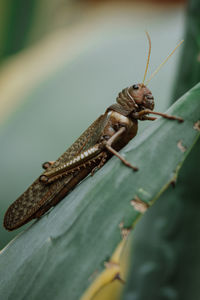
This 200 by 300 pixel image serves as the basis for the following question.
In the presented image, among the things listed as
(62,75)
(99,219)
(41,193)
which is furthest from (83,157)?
(62,75)

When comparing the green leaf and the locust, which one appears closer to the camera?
the green leaf

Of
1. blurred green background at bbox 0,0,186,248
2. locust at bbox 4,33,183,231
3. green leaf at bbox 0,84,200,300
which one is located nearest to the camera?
green leaf at bbox 0,84,200,300

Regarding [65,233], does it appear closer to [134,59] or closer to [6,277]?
[6,277]

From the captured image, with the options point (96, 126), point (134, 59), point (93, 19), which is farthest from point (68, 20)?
point (96, 126)

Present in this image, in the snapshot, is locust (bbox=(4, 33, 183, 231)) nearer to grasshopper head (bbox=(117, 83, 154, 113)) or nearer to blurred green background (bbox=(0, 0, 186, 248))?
grasshopper head (bbox=(117, 83, 154, 113))

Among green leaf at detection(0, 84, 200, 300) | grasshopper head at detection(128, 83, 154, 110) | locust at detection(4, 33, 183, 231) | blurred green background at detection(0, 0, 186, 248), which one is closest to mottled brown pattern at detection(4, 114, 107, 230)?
locust at detection(4, 33, 183, 231)

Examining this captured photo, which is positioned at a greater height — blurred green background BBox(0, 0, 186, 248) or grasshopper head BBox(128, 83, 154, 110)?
blurred green background BBox(0, 0, 186, 248)

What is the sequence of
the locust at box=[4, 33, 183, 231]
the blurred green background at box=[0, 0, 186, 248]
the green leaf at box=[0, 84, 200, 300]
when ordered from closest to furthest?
1. the green leaf at box=[0, 84, 200, 300]
2. the locust at box=[4, 33, 183, 231]
3. the blurred green background at box=[0, 0, 186, 248]

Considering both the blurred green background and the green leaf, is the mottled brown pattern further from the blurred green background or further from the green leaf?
the green leaf
